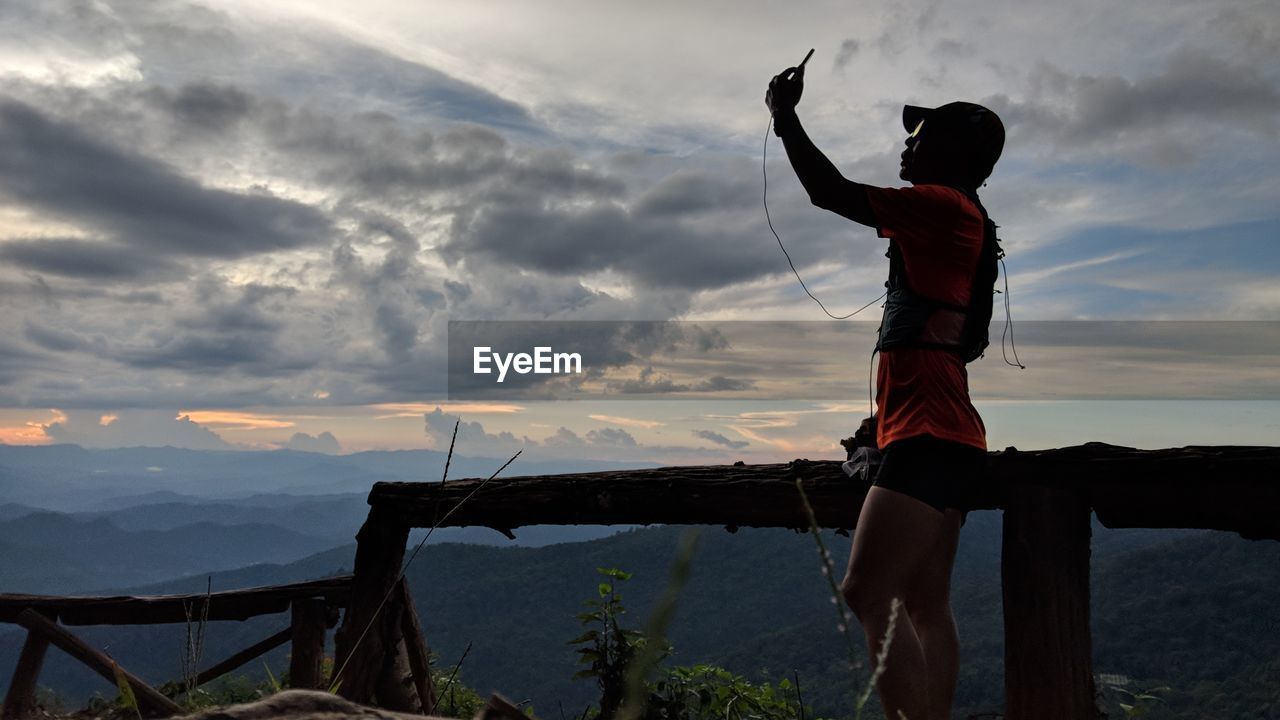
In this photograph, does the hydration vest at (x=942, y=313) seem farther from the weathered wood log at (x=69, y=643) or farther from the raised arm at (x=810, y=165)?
the weathered wood log at (x=69, y=643)

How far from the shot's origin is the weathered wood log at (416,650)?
18.4 feet

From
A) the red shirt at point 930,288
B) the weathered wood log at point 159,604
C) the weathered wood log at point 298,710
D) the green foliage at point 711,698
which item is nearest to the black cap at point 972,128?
the red shirt at point 930,288

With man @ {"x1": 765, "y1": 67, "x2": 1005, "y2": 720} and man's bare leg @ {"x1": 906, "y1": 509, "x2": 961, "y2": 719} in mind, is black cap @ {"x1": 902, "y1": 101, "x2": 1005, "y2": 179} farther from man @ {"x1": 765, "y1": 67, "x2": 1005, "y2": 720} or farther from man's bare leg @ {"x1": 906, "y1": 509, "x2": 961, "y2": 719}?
man's bare leg @ {"x1": 906, "y1": 509, "x2": 961, "y2": 719}

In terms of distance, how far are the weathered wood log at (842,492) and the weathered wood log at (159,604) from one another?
1.38 m

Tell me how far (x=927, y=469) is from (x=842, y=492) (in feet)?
2.87

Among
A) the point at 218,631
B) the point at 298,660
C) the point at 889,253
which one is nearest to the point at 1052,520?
the point at 889,253

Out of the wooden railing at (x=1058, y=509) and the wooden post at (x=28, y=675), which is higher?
the wooden railing at (x=1058, y=509)

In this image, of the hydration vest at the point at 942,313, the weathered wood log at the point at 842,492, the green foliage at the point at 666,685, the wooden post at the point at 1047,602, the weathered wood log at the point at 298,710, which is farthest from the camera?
the green foliage at the point at 666,685

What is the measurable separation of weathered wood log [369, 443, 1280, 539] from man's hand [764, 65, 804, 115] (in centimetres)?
155

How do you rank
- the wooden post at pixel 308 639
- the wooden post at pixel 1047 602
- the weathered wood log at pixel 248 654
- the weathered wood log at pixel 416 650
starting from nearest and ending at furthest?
the wooden post at pixel 1047 602, the weathered wood log at pixel 416 650, the weathered wood log at pixel 248 654, the wooden post at pixel 308 639

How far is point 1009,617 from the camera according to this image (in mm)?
3588

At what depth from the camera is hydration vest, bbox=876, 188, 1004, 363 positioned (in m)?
3.05

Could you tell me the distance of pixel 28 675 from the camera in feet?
19.2

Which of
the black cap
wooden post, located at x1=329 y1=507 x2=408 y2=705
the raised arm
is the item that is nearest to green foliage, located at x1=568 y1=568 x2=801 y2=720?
wooden post, located at x1=329 y1=507 x2=408 y2=705
